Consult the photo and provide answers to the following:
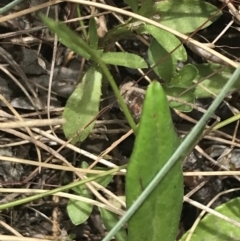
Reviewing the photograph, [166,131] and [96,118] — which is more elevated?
[166,131]

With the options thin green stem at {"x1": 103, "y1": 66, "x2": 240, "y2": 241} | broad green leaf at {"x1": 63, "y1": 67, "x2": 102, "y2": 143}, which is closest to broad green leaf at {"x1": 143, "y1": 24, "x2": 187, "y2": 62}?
broad green leaf at {"x1": 63, "y1": 67, "x2": 102, "y2": 143}

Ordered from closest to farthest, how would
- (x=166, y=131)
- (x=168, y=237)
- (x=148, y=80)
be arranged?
(x=166, y=131), (x=168, y=237), (x=148, y=80)

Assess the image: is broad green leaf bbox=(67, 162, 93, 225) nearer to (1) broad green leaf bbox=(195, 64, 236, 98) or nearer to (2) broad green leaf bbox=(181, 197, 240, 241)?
(2) broad green leaf bbox=(181, 197, 240, 241)

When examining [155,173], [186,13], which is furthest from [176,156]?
[186,13]

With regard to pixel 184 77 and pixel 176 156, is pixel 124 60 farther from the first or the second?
pixel 176 156

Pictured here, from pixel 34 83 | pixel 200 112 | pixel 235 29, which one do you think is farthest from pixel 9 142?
pixel 235 29

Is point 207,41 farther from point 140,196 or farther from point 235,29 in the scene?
point 140,196
